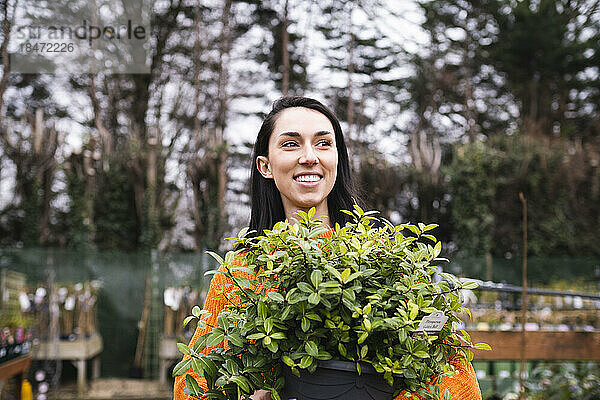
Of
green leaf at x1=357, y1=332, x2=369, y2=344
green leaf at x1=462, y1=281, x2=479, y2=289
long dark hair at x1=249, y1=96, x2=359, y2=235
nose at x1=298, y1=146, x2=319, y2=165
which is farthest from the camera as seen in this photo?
long dark hair at x1=249, y1=96, x2=359, y2=235

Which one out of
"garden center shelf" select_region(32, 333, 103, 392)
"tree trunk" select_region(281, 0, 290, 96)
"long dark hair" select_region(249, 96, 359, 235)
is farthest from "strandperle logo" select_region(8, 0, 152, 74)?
"long dark hair" select_region(249, 96, 359, 235)

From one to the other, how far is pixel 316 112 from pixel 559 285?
6.95 metres

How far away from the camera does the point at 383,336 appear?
817mm

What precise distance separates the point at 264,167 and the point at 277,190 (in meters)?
0.06

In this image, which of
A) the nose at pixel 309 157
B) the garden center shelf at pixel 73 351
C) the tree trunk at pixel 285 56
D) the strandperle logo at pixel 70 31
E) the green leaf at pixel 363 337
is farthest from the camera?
the tree trunk at pixel 285 56

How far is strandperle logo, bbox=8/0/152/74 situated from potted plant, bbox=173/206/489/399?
5956 millimetres

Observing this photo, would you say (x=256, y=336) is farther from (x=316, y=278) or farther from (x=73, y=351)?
(x=73, y=351)

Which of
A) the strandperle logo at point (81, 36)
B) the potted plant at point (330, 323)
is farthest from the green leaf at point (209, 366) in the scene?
the strandperle logo at point (81, 36)

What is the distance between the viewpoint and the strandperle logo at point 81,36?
6875 mm

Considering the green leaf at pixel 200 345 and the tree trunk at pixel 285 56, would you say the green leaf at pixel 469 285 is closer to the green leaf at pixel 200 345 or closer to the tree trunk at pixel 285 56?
the green leaf at pixel 200 345

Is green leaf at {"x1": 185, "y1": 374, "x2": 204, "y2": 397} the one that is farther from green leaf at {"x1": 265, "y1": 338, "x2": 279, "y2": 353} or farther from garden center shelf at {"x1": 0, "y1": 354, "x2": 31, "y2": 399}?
garden center shelf at {"x1": 0, "y1": 354, "x2": 31, "y2": 399}

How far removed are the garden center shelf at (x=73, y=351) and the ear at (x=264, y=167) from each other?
207 inches

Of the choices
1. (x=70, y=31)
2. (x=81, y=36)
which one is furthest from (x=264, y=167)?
(x=81, y=36)

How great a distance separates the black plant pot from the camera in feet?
2.64
